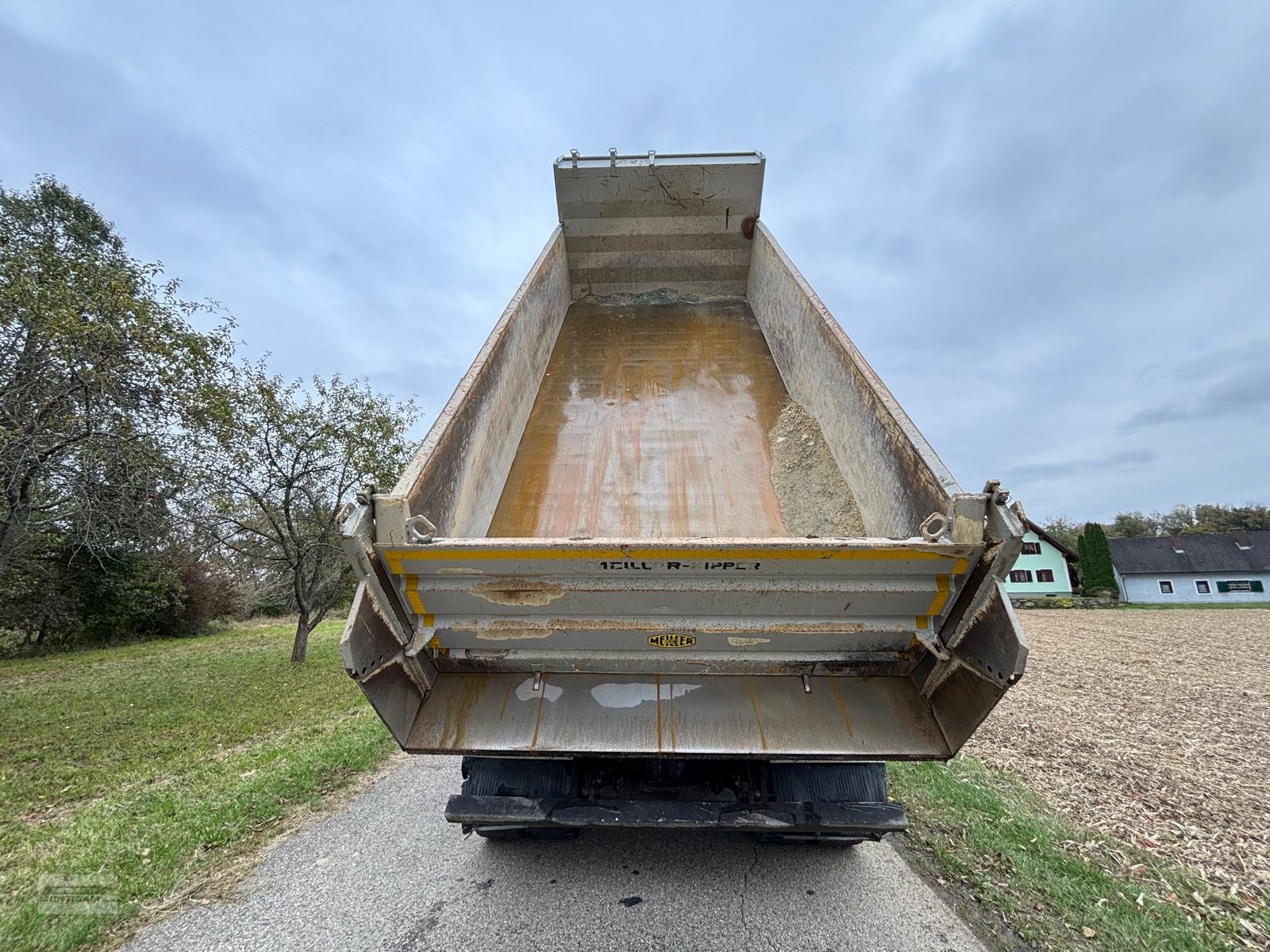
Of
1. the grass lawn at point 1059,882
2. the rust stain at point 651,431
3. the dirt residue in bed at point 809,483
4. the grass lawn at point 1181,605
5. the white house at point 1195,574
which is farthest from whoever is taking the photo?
the white house at point 1195,574

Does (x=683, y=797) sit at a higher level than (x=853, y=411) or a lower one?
lower

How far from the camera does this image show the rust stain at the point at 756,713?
222 cm

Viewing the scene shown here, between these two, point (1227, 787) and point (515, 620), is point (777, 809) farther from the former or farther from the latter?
point (1227, 787)

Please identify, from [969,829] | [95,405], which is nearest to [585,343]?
[969,829]

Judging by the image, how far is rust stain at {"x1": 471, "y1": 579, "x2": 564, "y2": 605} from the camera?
2121 mm

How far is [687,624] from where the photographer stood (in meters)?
2.20

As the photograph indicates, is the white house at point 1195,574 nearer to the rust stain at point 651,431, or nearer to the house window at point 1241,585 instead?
the house window at point 1241,585

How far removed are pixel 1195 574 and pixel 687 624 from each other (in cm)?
4647

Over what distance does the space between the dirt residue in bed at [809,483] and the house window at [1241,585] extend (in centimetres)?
4594

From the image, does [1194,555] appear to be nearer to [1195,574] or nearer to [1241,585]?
[1195,574]

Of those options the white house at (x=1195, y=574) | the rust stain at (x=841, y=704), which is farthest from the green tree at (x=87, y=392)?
the white house at (x=1195, y=574)

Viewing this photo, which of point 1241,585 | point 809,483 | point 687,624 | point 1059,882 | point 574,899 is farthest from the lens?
point 1241,585

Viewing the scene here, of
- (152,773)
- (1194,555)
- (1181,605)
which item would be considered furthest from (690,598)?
(1194,555)

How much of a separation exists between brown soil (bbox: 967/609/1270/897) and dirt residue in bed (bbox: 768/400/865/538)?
2.93 meters
